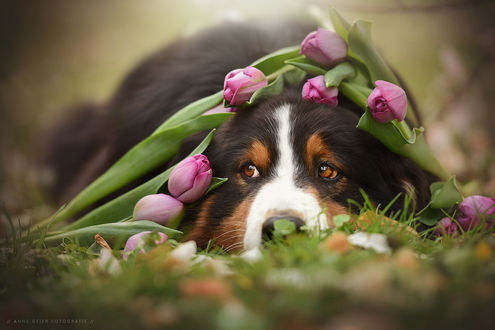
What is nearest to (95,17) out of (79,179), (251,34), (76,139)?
(76,139)

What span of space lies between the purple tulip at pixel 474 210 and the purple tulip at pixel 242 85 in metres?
1.01

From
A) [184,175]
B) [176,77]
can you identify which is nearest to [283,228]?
[184,175]

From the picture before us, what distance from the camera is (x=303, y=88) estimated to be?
2416 millimetres

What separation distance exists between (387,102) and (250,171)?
2.10 ft

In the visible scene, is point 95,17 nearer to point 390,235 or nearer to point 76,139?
point 76,139

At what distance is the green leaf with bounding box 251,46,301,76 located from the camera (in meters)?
2.50

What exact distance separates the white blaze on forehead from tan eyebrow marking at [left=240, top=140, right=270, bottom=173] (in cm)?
5

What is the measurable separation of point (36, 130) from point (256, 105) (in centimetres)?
320

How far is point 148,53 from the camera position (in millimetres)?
4000

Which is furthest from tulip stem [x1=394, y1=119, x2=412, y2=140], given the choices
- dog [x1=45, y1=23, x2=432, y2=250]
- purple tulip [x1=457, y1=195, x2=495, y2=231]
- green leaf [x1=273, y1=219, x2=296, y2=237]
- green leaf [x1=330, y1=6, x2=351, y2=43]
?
green leaf [x1=273, y1=219, x2=296, y2=237]

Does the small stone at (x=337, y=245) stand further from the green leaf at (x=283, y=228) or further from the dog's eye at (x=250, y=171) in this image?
the dog's eye at (x=250, y=171)

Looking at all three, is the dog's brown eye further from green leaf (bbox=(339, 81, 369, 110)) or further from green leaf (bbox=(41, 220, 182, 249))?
green leaf (bbox=(339, 81, 369, 110))

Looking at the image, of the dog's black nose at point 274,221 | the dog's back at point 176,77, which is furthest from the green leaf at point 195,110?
the dog's black nose at point 274,221

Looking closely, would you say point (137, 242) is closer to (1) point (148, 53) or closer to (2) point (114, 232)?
(2) point (114, 232)
